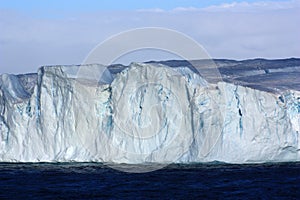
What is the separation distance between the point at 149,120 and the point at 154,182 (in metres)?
6.07

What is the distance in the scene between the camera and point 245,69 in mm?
51125

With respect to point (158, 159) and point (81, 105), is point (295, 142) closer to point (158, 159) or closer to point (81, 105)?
point (158, 159)

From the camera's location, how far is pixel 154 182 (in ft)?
100

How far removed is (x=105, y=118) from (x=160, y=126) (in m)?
2.99

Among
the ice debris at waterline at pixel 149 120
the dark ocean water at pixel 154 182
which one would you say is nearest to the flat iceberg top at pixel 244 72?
the ice debris at waterline at pixel 149 120

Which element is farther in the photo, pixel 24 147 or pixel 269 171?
pixel 24 147

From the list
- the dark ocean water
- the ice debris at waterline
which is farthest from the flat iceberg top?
the dark ocean water

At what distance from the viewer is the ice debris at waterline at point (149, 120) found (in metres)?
35.3

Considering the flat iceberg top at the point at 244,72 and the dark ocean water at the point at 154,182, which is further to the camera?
the flat iceberg top at the point at 244,72

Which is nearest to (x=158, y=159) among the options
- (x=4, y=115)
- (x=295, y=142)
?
(x=295, y=142)

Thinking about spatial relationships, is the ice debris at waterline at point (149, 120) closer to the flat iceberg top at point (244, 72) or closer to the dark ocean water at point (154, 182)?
the flat iceberg top at point (244, 72)

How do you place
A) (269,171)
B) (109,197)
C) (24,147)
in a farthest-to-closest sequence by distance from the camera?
(24,147) < (269,171) < (109,197)

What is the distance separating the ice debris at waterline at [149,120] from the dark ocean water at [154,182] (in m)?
0.85

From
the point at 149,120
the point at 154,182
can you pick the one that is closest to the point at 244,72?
the point at 149,120
